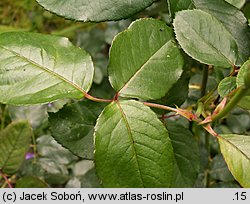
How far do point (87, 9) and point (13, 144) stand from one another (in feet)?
1.09

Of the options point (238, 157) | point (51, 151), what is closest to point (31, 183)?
point (51, 151)

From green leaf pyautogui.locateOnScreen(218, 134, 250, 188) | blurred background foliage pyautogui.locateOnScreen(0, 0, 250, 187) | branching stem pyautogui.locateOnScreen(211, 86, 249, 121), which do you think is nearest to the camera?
branching stem pyautogui.locateOnScreen(211, 86, 249, 121)

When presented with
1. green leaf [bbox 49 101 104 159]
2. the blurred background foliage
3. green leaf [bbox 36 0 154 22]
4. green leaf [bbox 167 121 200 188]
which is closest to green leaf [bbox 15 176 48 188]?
the blurred background foliage

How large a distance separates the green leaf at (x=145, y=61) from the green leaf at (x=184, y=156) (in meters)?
0.17

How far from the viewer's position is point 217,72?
76 centimetres

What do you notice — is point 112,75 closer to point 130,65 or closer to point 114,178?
point 130,65

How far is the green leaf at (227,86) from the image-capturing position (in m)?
0.65

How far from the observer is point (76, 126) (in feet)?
2.54

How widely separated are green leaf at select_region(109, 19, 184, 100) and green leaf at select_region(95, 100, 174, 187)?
0.13 feet

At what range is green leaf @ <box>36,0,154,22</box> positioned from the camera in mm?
653

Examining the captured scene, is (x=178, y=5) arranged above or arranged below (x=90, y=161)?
above

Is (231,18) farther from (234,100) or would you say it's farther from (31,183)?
(31,183)

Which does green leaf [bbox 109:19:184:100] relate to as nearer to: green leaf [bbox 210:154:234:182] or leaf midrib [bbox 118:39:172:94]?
leaf midrib [bbox 118:39:172:94]
